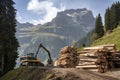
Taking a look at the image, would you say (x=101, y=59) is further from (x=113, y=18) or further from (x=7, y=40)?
(x=113, y=18)

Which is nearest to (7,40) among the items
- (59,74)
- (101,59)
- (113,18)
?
(101,59)

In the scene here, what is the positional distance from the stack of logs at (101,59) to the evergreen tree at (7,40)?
2348 centimetres

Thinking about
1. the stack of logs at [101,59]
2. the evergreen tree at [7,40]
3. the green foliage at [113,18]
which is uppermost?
the green foliage at [113,18]

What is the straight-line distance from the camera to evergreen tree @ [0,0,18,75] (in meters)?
55.1

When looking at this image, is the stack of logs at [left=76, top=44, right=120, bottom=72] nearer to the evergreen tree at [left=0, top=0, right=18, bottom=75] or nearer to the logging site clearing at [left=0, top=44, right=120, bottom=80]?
the logging site clearing at [left=0, top=44, right=120, bottom=80]

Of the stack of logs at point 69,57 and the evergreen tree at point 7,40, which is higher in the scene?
the evergreen tree at point 7,40

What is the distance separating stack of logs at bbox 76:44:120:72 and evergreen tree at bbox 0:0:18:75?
23483 millimetres

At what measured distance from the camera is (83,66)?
110 feet

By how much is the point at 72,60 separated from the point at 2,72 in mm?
19883

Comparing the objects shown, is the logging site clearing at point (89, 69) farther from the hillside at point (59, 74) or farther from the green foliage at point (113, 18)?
the green foliage at point (113, 18)

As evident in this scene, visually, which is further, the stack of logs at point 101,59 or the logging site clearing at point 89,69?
the stack of logs at point 101,59

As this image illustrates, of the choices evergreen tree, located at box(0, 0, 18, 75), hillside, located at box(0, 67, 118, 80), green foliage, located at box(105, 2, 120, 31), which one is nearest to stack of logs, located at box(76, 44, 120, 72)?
hillside, located at box(0, 67, 118, 80)

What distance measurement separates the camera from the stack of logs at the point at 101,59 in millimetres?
31484

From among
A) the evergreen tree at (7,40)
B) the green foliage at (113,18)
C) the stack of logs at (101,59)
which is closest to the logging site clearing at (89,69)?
the stack of logs at (101,59)
